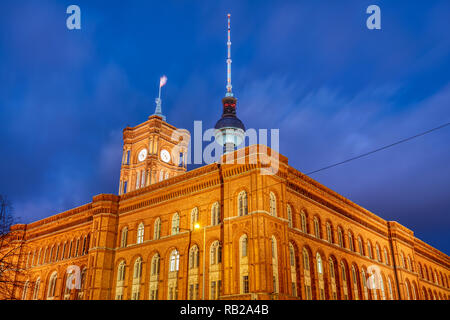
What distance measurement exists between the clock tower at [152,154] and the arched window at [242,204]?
41.2 metres

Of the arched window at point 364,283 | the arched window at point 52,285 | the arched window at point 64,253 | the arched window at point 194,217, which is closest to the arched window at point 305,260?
the arched window at point 194,217

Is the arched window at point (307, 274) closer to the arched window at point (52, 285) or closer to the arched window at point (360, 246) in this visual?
the arched window at point (360, 246)

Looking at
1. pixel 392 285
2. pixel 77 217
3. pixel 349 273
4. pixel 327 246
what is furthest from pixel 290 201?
pixel 77 217

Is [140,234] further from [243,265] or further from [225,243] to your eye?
[243,265]

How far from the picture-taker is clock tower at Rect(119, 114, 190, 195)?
251 ft

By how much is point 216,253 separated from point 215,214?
3560 mm

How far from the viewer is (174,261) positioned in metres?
39.7

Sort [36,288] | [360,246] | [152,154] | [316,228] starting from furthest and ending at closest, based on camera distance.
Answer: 1. [152,154]
2. [36,288]
3. [360,246]
4. [316,228]

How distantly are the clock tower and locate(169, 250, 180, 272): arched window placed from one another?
118 feet

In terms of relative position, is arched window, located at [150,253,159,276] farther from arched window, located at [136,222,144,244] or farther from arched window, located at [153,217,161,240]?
arched window, located at [136,222,144,244]

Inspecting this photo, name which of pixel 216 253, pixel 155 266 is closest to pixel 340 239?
pixel 216 253

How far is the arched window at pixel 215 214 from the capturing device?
37594mm
